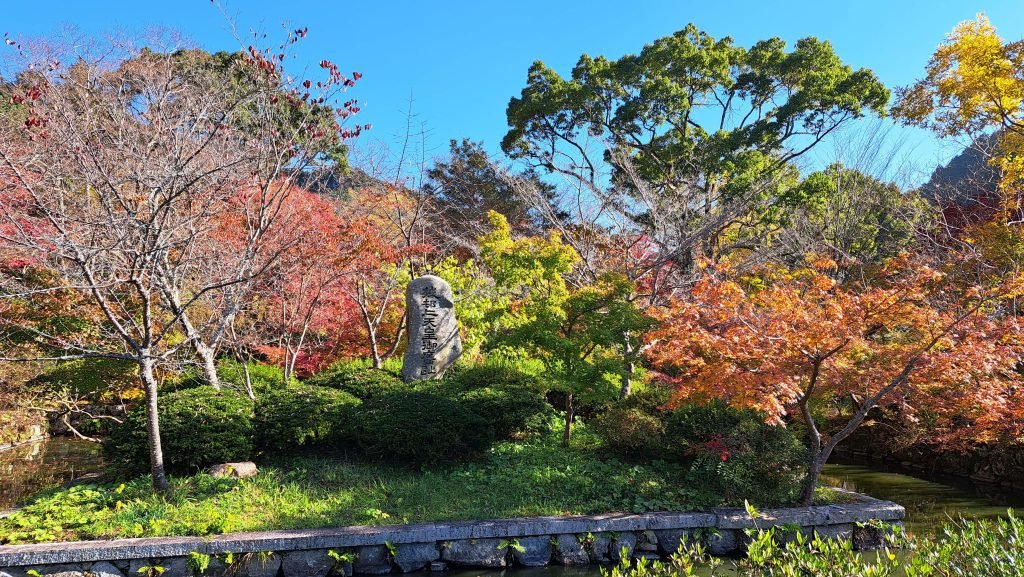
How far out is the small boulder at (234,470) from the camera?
6434 mm

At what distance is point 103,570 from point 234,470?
1749 millimetres

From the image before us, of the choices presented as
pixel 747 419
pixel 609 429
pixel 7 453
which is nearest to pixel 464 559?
pixel 609 429

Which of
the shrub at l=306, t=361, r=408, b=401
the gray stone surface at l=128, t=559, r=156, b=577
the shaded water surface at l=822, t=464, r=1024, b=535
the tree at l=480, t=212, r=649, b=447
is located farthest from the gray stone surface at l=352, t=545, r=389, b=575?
the shaded water surface at l=822, t=464, r=1024, b=535

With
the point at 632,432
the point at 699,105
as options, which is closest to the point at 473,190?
the point at 699,105

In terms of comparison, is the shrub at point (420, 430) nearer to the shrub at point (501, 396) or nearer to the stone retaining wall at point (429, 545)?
the shrub at point (501, 396)

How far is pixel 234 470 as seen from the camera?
21.5 ft

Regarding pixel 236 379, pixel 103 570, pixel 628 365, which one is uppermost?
pixel 628 365

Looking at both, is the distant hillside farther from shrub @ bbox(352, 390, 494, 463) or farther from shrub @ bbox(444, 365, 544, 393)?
shrub @ bbox(352, 390, 494, 463)

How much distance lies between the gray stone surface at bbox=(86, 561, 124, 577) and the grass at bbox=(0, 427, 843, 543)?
30 cm

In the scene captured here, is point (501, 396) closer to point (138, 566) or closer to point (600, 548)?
point (600, 548)

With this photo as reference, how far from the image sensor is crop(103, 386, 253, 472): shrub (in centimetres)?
634

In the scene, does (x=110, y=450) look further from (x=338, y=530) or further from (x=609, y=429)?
(x=609, y=429)

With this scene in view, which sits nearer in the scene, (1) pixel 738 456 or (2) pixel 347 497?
(2) pixel 347 497

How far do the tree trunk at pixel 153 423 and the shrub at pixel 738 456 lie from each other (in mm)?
5501
